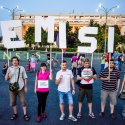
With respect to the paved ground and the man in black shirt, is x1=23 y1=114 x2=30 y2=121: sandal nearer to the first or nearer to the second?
the paved ground

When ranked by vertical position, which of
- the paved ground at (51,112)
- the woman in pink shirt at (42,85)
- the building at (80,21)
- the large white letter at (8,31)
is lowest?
the paved ground at (51,112)

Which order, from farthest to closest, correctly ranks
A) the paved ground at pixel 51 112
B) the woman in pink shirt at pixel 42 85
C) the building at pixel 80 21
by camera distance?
the building at pixel 80 21
the woman in pink shirt at pixel 42 85
the paved ground at pixel 51 112

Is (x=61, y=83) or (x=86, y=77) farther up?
(x=86, y=77)

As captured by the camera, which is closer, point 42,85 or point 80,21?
→ point 42,85

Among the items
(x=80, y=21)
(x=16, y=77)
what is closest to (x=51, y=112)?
(x=16, y=77)

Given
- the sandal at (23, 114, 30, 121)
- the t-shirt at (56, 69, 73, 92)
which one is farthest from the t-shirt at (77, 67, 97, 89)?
the sandal at (23, 114, 30, 121)

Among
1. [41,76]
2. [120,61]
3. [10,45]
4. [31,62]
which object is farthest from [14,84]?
[120,61]

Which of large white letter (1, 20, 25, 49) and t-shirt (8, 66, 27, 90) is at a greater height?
large white letter (1, 20, 25, 49)

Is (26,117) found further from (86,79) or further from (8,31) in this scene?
(8,31)

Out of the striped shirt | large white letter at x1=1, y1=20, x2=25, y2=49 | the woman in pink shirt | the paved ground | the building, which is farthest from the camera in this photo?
the building

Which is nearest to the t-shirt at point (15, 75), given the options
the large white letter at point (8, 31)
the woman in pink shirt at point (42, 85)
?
the woman in pink shirt at point (42, 85)

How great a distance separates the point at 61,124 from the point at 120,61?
16.3m

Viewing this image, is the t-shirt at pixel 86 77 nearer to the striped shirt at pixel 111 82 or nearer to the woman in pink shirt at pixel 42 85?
the striped shirt at pixel 111 82

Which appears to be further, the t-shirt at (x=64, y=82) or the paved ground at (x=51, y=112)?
the t-shirt at (x=64, y=82)
